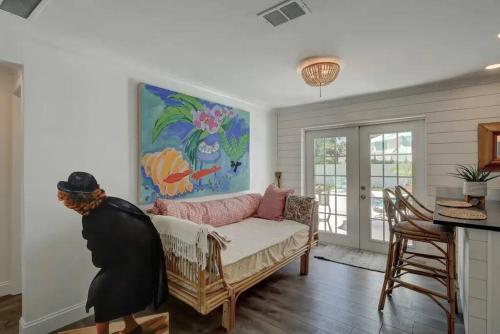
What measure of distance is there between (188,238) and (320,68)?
74.4 inches

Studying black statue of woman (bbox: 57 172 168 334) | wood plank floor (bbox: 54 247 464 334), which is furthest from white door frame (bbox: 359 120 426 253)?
black statue of woman (bbox: 57 172 168 334)

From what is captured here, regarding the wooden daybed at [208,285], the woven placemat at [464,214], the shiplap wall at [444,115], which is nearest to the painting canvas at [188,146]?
the wooden daybed at [208,285]

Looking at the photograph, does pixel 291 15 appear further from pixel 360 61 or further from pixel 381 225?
pixel 381 225

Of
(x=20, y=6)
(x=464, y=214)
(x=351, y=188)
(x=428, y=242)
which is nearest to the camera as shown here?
(x=20, y=6)

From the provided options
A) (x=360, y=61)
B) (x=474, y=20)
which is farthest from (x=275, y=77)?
(x=474, y=20)

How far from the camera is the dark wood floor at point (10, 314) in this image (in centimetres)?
200

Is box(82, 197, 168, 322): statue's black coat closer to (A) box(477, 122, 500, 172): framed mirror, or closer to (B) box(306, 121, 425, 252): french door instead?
(B) box(306, 121, 425, 252): french door

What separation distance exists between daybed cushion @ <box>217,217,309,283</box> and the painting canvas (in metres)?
0.67

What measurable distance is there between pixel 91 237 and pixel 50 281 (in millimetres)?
932

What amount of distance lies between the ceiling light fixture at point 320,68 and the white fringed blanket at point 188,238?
1694 millimetres

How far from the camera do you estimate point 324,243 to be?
4164 millimetres

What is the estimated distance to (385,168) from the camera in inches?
144

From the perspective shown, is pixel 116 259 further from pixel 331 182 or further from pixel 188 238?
pixel 331 182

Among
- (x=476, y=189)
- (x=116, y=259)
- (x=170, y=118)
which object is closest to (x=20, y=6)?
(x=170, y=118)
